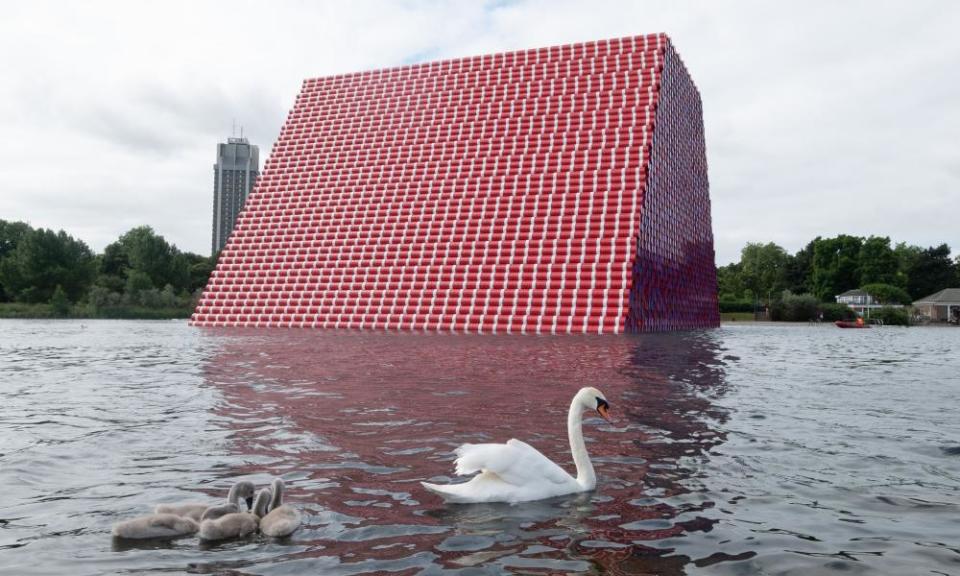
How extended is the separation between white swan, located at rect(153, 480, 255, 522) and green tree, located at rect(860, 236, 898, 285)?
289 ft

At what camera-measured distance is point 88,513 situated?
454 centimetres

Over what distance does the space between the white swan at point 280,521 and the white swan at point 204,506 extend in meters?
0.24

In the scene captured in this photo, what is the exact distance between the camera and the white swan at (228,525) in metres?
4.11

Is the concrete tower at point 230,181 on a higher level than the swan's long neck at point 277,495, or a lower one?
higher

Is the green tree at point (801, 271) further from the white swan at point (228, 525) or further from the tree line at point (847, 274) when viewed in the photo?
the white swan at point (228, 525)

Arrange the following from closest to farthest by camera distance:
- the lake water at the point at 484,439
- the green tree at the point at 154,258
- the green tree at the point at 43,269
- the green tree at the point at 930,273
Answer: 1. the lake water at the point at 484,439
2. the green tree at the point at 43,269
3. the green tree at the point at 154,258
4. the green tree at the point at 930,273

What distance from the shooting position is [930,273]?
87188mm

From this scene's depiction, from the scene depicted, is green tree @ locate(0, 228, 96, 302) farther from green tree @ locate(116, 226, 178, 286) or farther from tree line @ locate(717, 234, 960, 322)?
tree line @ locate(717, 234, 960, 322)

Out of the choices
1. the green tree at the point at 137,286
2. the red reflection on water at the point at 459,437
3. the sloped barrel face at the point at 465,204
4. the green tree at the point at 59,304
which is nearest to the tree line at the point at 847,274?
the sloped barrel face at the point at 465,204

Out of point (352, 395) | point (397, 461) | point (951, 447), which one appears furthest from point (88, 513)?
point (951, 447)

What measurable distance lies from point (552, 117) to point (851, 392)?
68.2 ft

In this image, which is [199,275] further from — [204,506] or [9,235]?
[204,506]

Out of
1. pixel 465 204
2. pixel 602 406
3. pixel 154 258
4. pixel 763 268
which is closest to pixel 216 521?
pixel 602 406

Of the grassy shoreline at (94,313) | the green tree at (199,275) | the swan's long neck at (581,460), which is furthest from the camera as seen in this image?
the green tree at (199,275)
